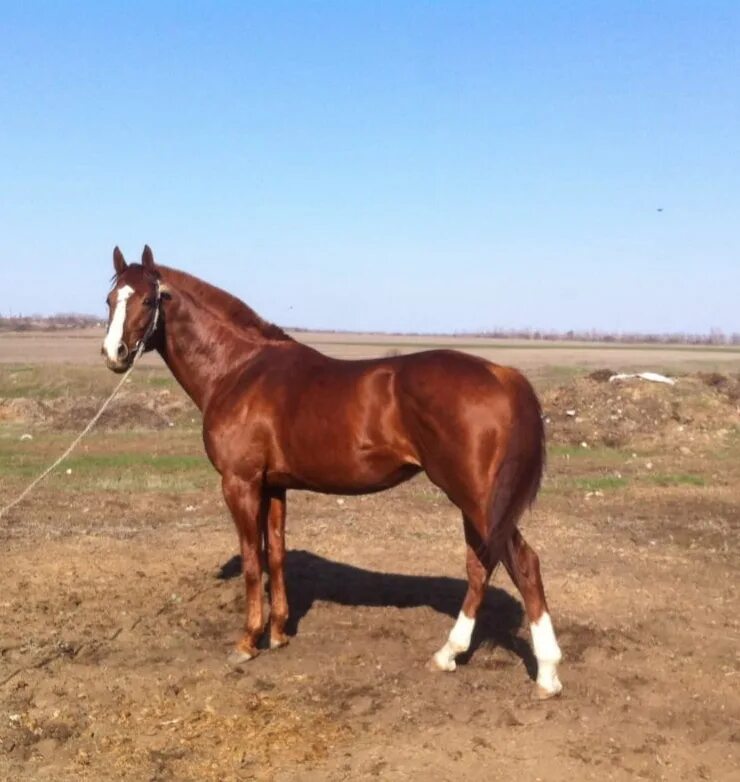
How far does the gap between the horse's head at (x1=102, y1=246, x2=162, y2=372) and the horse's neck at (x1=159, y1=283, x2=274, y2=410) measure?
0.60 ft

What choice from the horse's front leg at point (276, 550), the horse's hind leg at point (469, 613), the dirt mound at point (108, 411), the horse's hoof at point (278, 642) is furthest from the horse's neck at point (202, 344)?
the dirt mound at point (108, 411)

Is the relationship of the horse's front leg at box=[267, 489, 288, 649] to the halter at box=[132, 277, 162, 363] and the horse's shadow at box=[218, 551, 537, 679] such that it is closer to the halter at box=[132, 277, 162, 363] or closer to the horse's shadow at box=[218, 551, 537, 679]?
the horse's shadow at box=[218, 551, 537, 679]

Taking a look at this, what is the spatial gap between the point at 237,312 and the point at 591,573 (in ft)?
12.9

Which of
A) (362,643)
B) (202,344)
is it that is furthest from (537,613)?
(202,344)

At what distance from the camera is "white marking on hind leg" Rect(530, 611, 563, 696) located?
5.49m

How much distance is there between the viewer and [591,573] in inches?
330

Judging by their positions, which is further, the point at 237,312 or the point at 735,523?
the point at 735,523

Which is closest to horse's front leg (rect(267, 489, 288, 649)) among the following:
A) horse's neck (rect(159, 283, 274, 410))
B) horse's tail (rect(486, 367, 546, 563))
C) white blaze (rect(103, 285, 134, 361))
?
horse's neck (rect(159, 283, 274, 410))

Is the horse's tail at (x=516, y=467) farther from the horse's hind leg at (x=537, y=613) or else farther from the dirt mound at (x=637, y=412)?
the dirt mound at (x=637, y=412)

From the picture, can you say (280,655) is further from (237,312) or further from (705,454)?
(705,454)

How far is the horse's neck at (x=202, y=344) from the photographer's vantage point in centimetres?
676

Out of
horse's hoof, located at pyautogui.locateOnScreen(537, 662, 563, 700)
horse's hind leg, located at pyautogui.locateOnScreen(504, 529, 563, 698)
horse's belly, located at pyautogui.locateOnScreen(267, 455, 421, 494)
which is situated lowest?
horse's hoof, located at pyautogui.locateOnScreen(537, 662, 563, 700)

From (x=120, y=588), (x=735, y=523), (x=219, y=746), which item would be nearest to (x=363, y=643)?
(x=219, y=746)

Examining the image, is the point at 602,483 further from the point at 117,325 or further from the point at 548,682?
the point at 117,325
